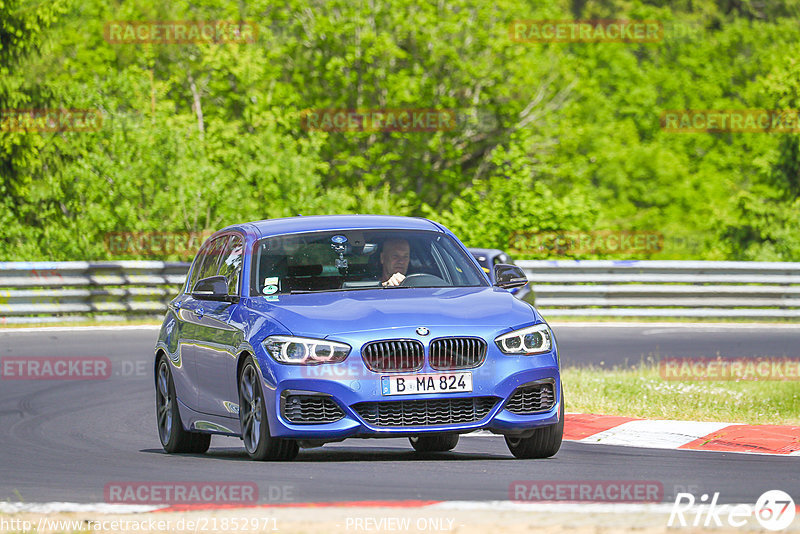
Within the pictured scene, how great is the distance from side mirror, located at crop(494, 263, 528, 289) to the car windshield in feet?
0.36

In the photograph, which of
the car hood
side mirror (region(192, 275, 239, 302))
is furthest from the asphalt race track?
side mirror (region(192, 275, 239, 302))

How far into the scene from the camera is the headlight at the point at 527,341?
884 cm

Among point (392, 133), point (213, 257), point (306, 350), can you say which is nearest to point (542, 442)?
point (306, 350)

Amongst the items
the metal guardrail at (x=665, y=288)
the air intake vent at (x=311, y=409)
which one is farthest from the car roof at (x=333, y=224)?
the metal guardrail at (x=665, y=288)

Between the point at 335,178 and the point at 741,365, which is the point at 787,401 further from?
the point at 335,178

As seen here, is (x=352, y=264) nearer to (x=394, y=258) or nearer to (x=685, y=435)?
(x=394, y=258)

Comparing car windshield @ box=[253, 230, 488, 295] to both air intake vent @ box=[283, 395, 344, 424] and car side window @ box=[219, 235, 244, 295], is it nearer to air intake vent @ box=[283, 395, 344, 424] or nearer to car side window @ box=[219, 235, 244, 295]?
car side window @ box=[219, 235, 244, 295]

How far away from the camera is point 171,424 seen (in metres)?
10.8

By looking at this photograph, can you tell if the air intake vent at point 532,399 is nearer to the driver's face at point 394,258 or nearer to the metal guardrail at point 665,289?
the driver's face at point 394,258

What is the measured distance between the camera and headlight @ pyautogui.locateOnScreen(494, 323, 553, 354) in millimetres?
8836

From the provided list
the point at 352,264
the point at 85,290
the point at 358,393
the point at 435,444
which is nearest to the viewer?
the point at 358,393

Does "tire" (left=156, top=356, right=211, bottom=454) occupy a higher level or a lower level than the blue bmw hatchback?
lower

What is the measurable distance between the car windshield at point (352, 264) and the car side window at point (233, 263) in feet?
0.64

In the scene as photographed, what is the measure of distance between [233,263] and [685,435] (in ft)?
11.3
